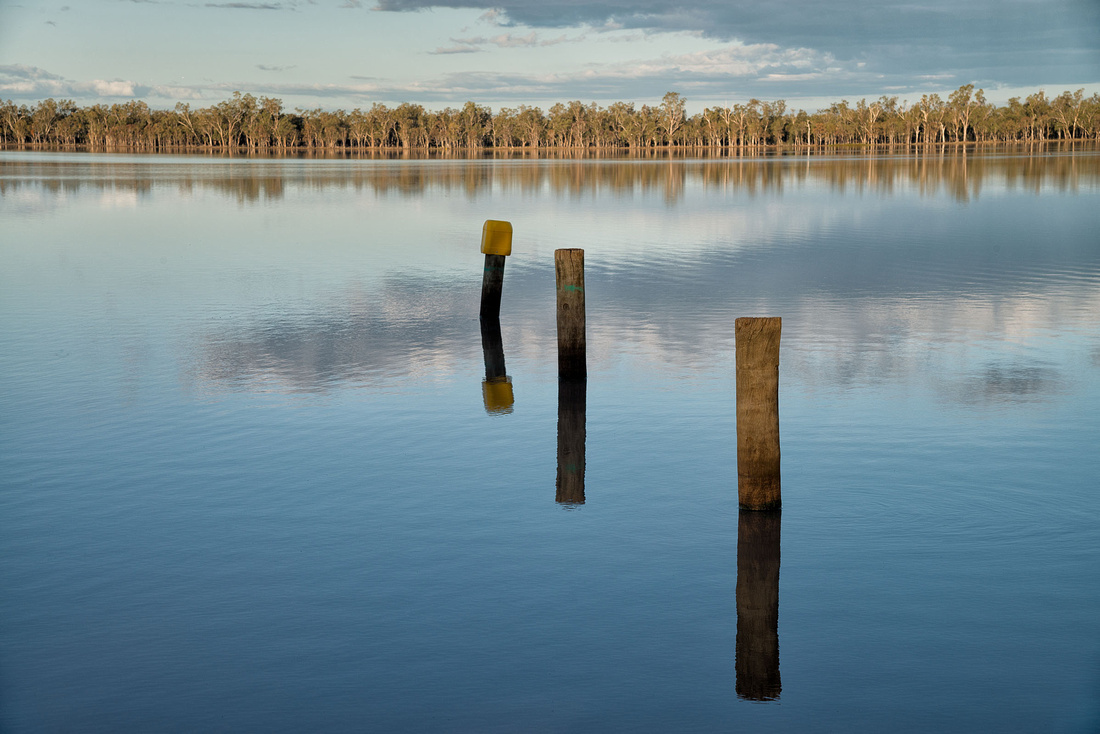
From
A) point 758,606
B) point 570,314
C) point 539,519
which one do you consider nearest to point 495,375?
point 570,314

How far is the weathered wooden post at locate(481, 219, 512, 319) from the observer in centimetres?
1619

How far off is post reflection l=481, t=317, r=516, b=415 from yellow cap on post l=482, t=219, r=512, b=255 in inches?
55.9

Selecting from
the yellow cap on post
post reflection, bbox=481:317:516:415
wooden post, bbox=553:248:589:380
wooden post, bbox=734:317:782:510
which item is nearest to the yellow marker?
post reflection, bbox=481:317:516:415

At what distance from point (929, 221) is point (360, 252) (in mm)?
21086

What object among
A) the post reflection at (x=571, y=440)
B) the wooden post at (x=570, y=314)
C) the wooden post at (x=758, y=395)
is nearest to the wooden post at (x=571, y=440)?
the post reflection at (x=571, y=440)

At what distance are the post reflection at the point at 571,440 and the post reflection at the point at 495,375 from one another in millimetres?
694

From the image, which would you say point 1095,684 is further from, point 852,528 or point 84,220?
point 84,220

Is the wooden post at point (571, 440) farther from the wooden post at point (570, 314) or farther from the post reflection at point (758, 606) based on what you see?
the post reflection at point (758, 606)

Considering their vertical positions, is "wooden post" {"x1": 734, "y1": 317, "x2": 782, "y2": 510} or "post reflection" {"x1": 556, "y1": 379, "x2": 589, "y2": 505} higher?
"wooden post" {"x1": 734, "y1": 317, "x2": 782, "y2": 510}

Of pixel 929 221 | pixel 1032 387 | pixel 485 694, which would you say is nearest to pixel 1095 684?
pixel 485 694

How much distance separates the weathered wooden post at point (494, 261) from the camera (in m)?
16.2

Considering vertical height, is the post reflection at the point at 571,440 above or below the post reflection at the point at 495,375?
below

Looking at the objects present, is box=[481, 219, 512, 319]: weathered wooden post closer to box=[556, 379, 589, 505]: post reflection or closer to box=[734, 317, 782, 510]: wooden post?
box=[556, 379, 589, 505]: post reflection

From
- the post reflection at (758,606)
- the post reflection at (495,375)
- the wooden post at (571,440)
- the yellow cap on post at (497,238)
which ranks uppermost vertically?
the yellow cap on post at (497,238)
